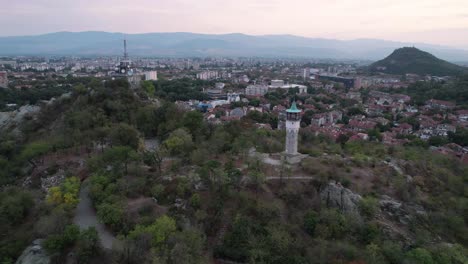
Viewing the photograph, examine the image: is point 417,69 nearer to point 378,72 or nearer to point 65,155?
point 378,72

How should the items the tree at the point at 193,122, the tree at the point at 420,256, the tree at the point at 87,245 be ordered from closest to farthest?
the tree at the point at 87,245 < the tree at the point at 420,256 < the tree at the point at 193,122

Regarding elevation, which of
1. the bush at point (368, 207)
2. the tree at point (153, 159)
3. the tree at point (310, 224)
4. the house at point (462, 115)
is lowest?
the tree at point (310, 224)

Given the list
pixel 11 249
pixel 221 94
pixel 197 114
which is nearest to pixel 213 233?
pixel 11 249

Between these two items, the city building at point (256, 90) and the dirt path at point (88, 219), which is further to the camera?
the city building at point (256, 90)

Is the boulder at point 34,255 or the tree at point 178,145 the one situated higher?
the tree at point 178,145

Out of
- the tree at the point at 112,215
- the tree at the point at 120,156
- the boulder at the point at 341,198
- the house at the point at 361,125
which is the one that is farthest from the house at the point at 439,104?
the tree at the point at 112,215

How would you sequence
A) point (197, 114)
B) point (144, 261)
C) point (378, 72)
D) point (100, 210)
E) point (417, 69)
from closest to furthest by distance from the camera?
point (144, 261), point (100, 210), point (197, 114), point (417, 69), point (378, 72)

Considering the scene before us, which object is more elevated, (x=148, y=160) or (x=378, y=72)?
(x=378, y=72)

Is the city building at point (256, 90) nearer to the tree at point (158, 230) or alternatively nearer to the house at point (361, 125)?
the house at point (361, 125)
